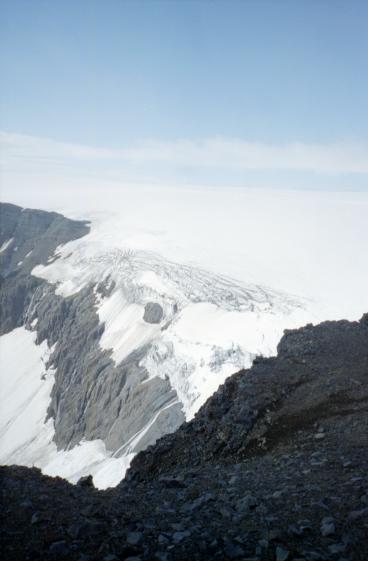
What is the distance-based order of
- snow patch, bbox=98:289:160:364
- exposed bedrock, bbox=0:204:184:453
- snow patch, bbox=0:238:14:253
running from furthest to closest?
snow patch, bbox=0:238:14:253
snow patch, bbox=98:289:160:364
exposed bedrock, bbox=0:204:184:453

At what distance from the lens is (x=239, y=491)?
773 centimetres

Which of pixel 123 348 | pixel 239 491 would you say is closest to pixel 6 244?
pixel 123 348

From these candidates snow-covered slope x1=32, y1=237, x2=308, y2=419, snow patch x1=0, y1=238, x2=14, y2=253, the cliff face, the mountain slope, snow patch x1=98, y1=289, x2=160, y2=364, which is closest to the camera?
the cliff face

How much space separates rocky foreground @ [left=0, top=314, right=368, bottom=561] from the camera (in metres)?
5.68

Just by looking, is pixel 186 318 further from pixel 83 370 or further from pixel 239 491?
pixel 239 491

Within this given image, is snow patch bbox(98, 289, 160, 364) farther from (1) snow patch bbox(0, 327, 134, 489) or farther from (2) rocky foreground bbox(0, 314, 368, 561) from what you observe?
(2) rocky foreground bbox(0, 314, 368, 561)

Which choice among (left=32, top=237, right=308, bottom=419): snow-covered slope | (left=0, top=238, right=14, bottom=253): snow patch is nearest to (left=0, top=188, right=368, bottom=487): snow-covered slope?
(left=32, top=237, right=308, bottom=419): snow-covered slope

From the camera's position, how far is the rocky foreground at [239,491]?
5.68 metres

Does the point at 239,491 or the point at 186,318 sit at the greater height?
the point at 239,491

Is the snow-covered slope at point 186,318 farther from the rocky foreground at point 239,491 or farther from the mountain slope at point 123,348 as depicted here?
the rocky foreground at point 239,491

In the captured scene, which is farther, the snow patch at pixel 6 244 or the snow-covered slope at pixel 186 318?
the snow patch at pixel 6 244

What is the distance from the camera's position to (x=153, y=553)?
219 inches

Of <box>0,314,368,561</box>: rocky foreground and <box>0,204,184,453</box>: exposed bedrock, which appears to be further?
<box>0,204,184,453</box>: exposed bedrock

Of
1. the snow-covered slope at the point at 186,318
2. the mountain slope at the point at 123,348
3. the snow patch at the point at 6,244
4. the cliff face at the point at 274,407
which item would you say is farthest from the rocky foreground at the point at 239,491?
the snow patch at the point at 6,244
